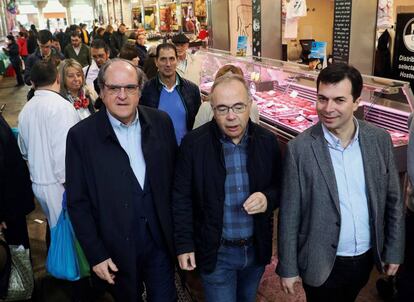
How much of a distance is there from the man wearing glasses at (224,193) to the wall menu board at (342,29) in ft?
12.7

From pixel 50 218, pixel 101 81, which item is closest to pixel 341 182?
pixel 101 81

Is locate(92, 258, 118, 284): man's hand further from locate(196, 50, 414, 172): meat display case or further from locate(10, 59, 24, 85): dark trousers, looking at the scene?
locate(10, 59, 24, 85): dark trousers

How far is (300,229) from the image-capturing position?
6.69ft

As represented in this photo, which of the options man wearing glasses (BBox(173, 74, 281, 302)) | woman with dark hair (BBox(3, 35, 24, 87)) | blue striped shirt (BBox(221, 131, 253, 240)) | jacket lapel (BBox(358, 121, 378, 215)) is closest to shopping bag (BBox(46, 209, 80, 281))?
man wearing glasses (BBox(173, 74, 281, 302))

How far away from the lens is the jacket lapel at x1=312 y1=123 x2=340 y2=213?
187 centimetres

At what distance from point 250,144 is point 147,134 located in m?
0.53

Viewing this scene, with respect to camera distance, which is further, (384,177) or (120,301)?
(120,301)

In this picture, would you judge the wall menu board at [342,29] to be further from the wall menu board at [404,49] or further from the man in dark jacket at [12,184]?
the man in dark jacket at [12,184]

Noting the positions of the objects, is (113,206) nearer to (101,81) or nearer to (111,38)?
(101,81)

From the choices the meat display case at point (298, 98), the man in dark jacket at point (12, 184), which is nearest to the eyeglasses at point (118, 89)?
the man in dark jacket at point (12, 184)

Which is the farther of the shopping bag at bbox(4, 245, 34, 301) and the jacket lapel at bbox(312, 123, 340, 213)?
the shopping bag at bbox(4, 245, 34, 301)

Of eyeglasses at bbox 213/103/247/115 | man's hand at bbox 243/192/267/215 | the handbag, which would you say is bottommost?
the handbag

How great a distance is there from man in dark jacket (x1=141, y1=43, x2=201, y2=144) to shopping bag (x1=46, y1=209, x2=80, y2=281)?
1300 mm

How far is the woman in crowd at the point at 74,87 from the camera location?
12.3 ft
